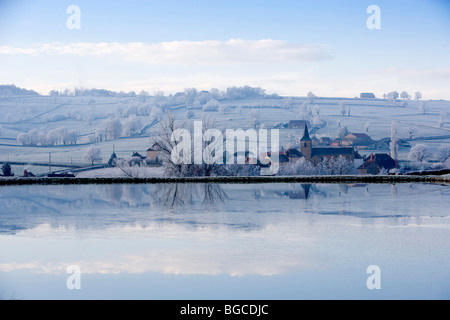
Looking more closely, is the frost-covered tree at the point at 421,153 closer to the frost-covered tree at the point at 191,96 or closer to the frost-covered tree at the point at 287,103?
the frost-covered tree at the point at 287,103

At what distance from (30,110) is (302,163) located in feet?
193

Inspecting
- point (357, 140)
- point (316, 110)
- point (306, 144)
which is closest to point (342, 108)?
point (316, 110)

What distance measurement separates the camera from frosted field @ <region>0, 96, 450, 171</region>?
301 feet

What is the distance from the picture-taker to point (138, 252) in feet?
29.2

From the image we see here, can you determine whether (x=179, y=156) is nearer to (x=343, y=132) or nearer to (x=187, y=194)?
(x=187, y=194)

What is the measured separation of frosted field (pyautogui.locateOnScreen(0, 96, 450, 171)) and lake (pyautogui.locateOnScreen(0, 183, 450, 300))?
71184mm

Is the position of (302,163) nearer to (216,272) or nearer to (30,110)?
(30,110)

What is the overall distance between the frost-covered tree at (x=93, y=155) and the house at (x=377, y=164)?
41850 mm

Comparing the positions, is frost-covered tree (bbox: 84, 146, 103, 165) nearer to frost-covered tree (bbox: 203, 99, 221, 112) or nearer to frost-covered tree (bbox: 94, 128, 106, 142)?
frost-covered tree (bbox: 94, 128, 106, 142)

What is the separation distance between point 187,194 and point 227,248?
29.3 feet

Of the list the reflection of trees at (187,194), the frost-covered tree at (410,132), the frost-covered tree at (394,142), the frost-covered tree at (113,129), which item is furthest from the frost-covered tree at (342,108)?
the reflection of trees at (187,194)

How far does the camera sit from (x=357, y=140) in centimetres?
10312

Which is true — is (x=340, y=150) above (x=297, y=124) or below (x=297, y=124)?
below

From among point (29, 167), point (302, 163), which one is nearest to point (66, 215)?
point (29, 167)
